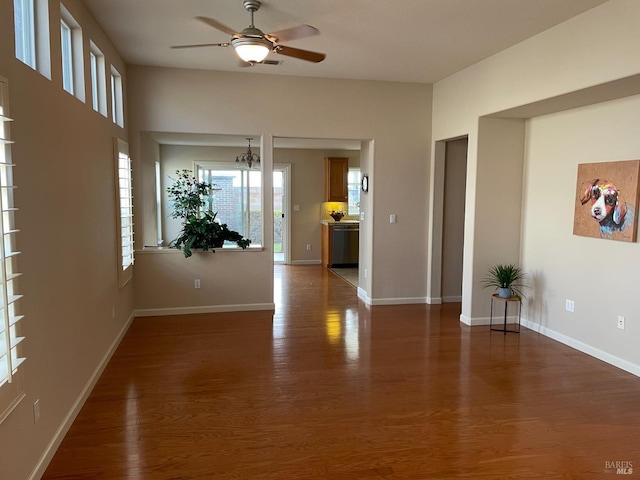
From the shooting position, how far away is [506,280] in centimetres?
461

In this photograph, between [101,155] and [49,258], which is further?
[101,155]

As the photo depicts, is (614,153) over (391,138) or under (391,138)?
under

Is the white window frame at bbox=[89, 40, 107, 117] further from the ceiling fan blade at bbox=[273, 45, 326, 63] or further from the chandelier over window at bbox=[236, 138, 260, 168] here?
the chandelier over window at bbox=[236, 138, 260, 168]

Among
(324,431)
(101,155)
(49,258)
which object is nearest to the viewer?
(49,258)

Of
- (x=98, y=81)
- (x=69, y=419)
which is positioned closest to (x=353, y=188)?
(x=98, y=81)

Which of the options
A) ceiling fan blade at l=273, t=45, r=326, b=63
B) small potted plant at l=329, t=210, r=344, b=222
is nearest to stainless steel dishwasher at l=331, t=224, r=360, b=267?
small potted plant at l=329, t=210, r=344, b=222

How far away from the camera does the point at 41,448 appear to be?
229 centimetres

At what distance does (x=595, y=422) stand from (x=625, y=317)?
1259 mm

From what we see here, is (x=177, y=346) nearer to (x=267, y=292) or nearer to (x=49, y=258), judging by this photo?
(x=267, y=292)

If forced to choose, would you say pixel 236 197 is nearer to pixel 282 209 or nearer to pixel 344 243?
pixel 282 209

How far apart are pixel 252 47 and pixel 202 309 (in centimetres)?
340

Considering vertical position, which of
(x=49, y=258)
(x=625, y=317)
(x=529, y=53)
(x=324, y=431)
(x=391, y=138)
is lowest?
(x=324, y=431)

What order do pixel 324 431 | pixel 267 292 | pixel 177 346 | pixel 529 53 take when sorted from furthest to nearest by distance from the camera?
1. pixel 267 292
2. pixel 177 346
3. pixel 529 53
4. pixel 324 431

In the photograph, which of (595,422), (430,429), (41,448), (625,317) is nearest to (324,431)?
(430,429)
